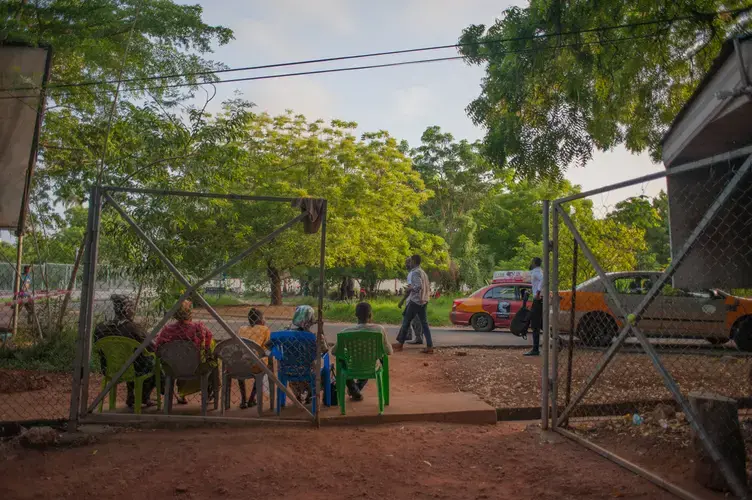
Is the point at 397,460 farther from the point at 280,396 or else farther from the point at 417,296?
the point at 417,296

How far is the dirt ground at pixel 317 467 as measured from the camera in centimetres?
371

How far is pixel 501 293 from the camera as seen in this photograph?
52.2ft

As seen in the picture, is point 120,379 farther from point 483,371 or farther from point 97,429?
point 483,371

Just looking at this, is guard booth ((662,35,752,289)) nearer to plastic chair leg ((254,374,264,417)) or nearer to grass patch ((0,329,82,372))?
plastic chair leg ((254,374,264,417))

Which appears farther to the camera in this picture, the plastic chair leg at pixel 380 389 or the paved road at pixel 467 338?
the paved road at pixel 467 338

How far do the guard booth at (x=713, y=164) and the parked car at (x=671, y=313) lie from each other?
5611 mm

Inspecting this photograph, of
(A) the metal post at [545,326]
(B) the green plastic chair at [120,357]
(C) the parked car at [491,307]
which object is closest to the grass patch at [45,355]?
(B) the green plastic chair at [120,357]

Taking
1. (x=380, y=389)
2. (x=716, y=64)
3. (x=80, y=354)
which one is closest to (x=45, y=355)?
(x=80, y=354)

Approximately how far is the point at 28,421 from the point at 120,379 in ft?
2.77

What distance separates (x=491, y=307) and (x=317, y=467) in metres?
12.3

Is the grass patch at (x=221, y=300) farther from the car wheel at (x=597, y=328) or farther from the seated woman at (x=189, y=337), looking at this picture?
the car wheel at (x=597, y=328)

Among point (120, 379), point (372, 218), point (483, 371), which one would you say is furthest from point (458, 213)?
point (120, 379)

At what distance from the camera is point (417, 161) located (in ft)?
120

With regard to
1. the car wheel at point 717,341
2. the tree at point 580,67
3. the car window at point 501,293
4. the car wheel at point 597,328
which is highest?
the tree at point 580,67
